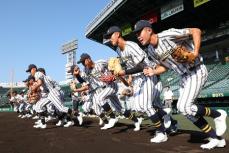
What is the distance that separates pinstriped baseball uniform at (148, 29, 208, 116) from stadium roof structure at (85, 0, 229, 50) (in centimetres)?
1234

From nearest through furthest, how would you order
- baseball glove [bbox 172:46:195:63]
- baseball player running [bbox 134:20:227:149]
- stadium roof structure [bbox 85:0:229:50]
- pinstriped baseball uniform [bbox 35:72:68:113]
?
baseball glove [bbox 172:46:195:63]
baseball player running [bbox 134:20:227:149]
pinstriped baseball uniform [bbox 35:72:68:113]
stadium roof structure [bbox 85:0:229:50]

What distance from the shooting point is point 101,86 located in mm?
9703

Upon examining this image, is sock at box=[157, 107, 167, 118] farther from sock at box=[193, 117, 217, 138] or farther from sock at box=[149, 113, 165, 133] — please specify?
sock at box=[193, 117, 217, 138]

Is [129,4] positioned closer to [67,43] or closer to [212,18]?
[212,18]

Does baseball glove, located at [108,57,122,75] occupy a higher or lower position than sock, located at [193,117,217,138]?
higher

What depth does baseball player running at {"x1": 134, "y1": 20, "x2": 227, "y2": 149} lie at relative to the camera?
531cm

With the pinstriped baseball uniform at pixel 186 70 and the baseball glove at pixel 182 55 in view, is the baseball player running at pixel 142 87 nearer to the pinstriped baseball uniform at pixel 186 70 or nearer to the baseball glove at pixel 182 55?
the pinstriped baseball uniform at pixel 186 70

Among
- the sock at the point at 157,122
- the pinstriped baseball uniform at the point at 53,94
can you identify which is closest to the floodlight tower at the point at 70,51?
the pinstriped baseball uniform at the point at 53,94

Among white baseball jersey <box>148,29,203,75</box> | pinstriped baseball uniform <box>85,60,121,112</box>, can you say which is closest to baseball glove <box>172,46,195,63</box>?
white baseball jersey <box>148,29,203,75</box>

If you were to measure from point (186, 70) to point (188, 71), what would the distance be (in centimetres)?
3

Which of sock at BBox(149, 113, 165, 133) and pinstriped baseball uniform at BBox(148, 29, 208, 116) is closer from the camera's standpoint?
pinstriped baseball uniform at BBox(148, 29, 208, 116)

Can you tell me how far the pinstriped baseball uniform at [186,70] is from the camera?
5.38 m

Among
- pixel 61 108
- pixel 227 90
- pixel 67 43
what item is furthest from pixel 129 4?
pixel 67 43

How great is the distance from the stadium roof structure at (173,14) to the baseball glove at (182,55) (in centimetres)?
1258
